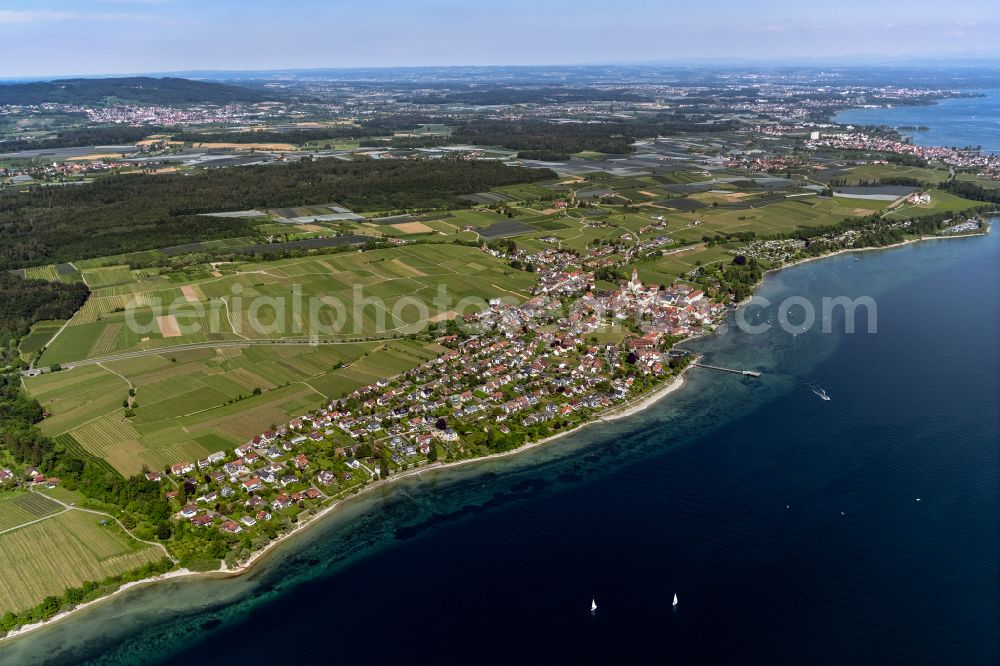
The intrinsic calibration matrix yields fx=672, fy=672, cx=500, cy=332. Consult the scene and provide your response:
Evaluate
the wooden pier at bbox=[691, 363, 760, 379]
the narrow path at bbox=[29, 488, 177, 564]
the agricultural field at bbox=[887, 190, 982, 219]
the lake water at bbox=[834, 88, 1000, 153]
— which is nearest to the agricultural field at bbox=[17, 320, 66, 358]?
the narrow path at bbox=[29, 488, 177, 564]

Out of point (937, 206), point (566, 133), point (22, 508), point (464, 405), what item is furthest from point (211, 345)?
point (566, 133)

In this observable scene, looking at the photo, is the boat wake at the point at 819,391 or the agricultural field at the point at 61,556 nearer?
the agricultural field at the point at 61,556

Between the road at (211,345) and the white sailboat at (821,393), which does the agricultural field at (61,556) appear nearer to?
the road at (211,345)

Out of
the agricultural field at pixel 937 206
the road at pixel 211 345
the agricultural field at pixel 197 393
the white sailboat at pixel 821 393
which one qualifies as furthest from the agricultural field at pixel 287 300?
the agricultural field at pixel 937 206

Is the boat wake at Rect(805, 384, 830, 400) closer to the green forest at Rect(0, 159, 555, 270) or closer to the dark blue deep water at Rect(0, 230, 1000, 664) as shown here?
the dark blue deep water at Rect(0, 230, 1000, 664)

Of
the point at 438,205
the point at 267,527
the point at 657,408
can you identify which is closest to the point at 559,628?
the point at 267,527

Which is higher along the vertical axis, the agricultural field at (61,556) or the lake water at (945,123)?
the lake water at (945,123)

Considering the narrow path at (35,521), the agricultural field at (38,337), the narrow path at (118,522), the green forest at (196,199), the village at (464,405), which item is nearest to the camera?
the narrow path at (118,522)
